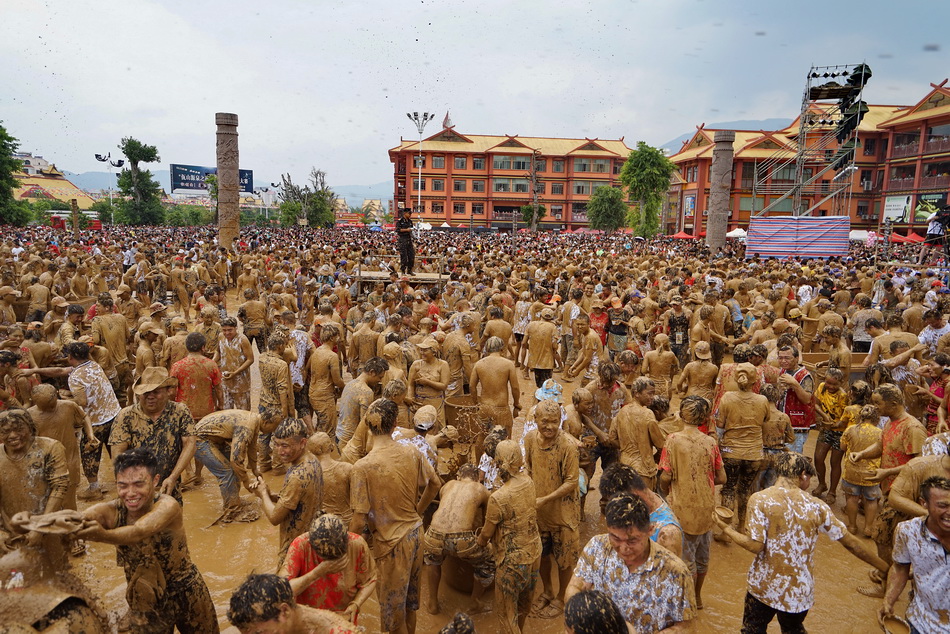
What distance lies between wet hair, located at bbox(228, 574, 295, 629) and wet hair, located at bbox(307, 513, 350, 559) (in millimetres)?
500

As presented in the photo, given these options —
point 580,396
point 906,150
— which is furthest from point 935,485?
point 906,150

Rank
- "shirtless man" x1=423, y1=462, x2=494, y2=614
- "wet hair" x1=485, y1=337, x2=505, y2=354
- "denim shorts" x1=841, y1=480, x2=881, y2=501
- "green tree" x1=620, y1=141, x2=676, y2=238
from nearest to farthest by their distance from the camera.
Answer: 1. "shirtless man" x1=423, y1=462, x2=494, y2=614
2. "denim shorts" x1=841, y1=480, x2=881, y2=501
3. "wet hair" x1=485, y1=337, x2=505, y2=354
4. "green tree" x1=620, y1=141, x2=676, y2=238

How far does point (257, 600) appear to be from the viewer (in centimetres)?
216

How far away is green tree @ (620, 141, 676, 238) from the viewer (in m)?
42.7

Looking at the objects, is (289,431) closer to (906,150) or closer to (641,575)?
(641,575)

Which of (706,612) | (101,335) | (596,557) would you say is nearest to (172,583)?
(596,557)

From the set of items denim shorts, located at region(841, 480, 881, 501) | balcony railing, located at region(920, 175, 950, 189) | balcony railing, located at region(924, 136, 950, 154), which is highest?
balcony railing, located at region(924, 136, 950, 154)

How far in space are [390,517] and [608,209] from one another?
48299mm

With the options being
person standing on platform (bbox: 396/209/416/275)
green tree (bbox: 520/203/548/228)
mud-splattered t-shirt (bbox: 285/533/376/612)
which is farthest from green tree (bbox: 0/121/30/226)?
mud-splattered t-shirt (bbox: 285/533/376/612)

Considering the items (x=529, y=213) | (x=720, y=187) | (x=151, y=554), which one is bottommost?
(x=151, y=554)

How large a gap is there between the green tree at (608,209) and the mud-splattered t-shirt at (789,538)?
4802 cm

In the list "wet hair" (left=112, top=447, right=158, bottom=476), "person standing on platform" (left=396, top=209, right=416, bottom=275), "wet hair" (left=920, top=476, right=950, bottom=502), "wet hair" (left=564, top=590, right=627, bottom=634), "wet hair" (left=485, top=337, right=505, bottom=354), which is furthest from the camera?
"person standing on platform" (left=396, top=209, right=416, bottom=275)

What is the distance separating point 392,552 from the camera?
3.70 metres

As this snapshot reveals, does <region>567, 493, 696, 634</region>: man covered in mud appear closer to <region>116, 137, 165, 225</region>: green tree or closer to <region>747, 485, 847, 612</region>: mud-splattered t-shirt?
<region>747, 485, 847, 612</region>: mud-splattered t-shirt
